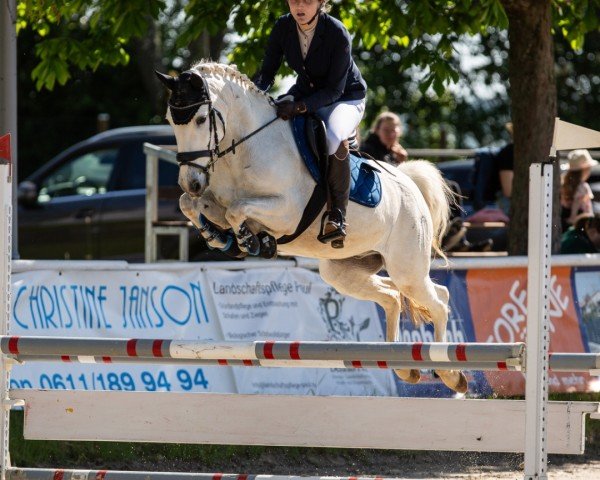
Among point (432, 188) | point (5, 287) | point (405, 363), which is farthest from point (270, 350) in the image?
point (432, 188)

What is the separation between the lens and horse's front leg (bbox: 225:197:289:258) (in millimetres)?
6062

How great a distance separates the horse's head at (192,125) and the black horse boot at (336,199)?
2.60 ft

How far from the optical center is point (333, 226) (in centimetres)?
640

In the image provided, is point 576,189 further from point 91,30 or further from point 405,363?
point 405,363

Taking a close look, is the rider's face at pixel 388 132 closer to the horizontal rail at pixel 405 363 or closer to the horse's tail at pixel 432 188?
the horse's tail at pixel 432 188

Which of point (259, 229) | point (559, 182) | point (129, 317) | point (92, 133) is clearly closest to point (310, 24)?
point (259, 229)

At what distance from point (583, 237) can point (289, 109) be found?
4.67m

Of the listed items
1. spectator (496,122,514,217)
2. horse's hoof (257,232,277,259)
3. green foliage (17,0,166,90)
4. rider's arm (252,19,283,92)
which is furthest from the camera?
spectator (496,122,514,217)

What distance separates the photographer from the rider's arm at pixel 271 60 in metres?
6.62

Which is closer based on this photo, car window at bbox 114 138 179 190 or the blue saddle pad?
the blue saddle pad

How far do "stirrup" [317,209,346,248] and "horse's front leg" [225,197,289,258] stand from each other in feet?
0.81

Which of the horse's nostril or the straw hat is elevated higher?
the straw hat

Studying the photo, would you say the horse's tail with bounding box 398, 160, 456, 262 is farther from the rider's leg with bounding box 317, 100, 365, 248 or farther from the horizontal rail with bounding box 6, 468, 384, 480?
the horizontal rail with bounding box 6, 468, 384, 480

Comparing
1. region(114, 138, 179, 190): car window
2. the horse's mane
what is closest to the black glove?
the horse's mane
